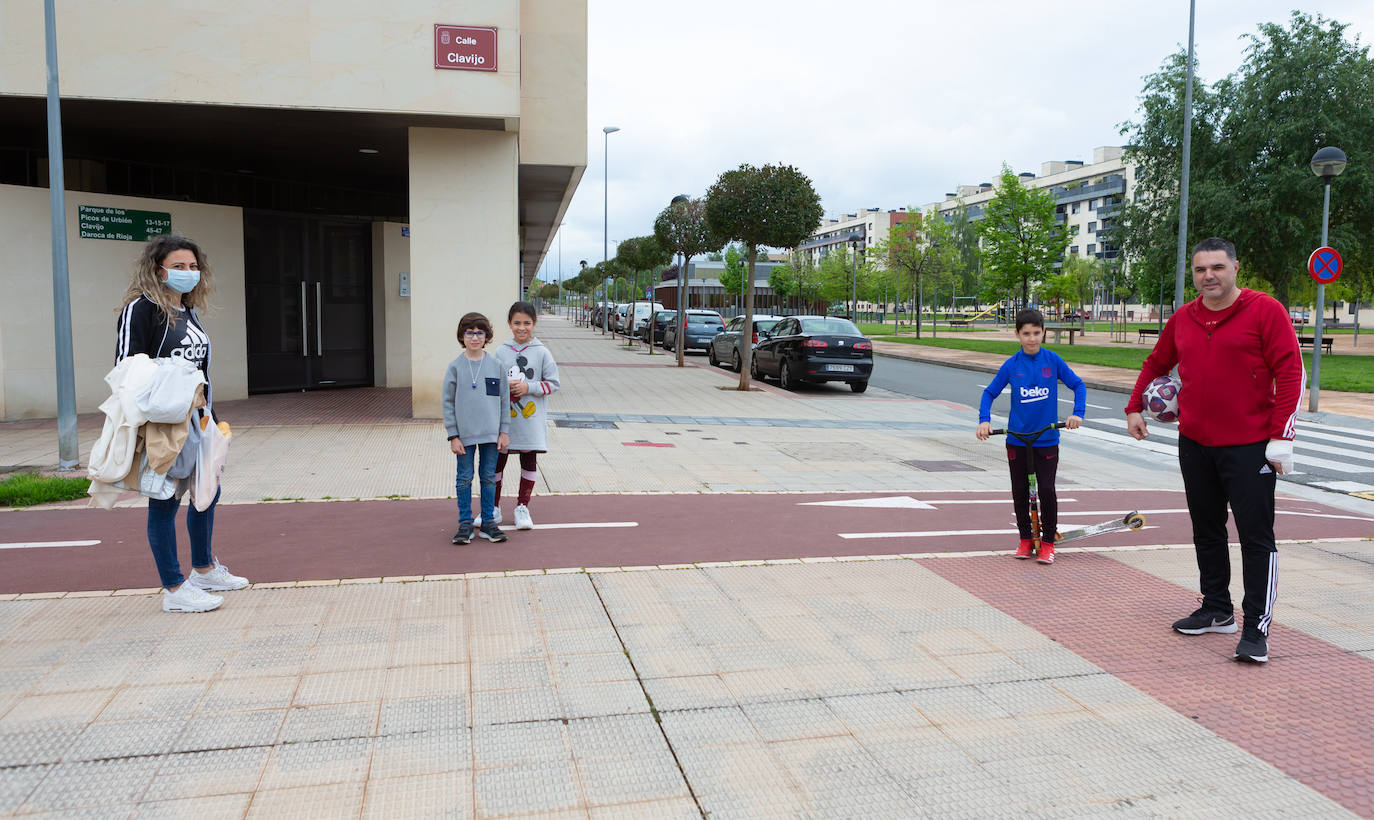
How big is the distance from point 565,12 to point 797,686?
12.8 m

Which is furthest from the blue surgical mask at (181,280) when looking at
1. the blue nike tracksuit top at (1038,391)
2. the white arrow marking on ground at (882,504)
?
the white arrow marking on ground at (882,504)

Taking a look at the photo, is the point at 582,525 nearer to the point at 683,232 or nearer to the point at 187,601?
the point at 187,601

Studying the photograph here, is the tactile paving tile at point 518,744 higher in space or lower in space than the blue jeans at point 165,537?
lower

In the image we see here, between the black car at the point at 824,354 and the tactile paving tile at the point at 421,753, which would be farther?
the black car at the point at 824,354

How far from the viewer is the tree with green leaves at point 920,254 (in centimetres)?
4944

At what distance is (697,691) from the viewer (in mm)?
3785

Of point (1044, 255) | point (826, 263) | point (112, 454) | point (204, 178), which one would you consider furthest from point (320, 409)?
point (826, 263)

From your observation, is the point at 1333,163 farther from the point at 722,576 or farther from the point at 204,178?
the point at 204,178

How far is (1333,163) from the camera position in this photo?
1586 centimetres

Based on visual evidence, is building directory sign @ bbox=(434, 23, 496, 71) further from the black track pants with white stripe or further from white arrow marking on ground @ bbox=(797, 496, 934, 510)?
the black track pants with white stripe

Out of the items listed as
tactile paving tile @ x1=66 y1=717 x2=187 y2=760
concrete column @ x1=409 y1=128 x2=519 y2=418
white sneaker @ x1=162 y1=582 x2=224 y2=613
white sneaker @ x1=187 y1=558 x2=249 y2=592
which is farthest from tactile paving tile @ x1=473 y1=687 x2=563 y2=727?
concrete column @ x1=409 y1=128 x2=519 y2=418

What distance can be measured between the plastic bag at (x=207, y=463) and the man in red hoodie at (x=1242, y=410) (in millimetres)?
4666

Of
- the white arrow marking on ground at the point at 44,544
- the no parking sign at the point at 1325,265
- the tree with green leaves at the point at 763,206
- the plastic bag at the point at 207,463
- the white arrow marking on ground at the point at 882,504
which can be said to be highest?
the tree with green leaves at the point at 763,206

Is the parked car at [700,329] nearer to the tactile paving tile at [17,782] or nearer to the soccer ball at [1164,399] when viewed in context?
the soccer ball at [1164,399]
